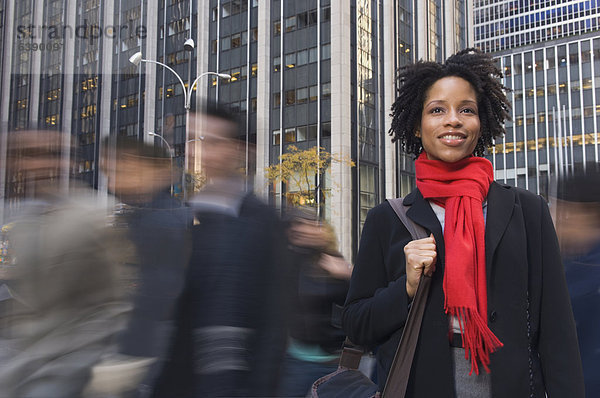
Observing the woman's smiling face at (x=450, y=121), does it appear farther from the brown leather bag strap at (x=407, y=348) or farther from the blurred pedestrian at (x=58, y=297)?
the blurred pedestrian at (x=58, y=297)

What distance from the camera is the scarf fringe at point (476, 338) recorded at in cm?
156

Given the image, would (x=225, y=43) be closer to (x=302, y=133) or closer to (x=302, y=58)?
(x=302, y=58)

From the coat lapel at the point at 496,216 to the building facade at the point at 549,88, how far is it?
62516 millimetres

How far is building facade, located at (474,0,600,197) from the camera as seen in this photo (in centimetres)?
6175

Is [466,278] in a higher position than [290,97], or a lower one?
lower

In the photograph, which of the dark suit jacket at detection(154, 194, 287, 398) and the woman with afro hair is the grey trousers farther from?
the dark suit jacket at detection(154, 194, 287, 398)

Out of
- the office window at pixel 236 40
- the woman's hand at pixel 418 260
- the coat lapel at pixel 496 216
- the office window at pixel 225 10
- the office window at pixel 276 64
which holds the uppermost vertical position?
the office window at pixel 225 10

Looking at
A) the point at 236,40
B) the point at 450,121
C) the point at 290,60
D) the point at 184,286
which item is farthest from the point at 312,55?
the point at 450,121

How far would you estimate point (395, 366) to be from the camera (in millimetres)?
1643

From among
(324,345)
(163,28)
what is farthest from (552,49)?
(324,345)

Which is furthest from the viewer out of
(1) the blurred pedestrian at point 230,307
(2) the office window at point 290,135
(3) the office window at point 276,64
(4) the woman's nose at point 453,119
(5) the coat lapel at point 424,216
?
(3) the office window at point 276,64

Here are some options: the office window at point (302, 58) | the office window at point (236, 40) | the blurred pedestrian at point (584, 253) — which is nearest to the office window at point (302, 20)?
the office window at point (302, 58)

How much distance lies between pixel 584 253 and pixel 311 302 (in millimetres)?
1746

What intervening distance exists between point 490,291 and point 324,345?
6.17 ft
